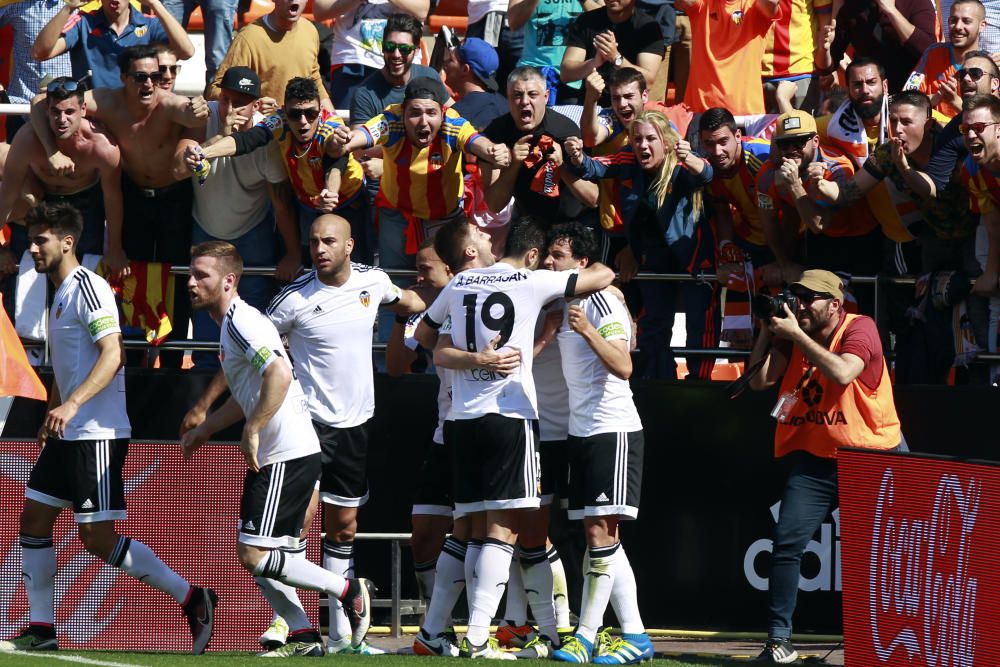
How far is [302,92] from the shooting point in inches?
366

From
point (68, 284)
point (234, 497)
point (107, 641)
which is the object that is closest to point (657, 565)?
point (234, 497)

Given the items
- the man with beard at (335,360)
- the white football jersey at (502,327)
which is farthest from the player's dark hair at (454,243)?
the white football jersey at (502,327)

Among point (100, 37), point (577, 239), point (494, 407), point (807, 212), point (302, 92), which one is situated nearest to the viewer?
point (494, 407)

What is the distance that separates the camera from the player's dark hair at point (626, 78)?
31.2ft

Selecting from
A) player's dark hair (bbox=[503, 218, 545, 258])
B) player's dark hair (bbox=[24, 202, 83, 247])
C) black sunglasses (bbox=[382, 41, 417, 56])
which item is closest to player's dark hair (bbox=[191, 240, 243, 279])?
player's dark hair (bbox=[24, 202, 83, 247])

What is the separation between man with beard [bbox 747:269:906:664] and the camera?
25.7 feet

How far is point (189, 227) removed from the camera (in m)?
9.74

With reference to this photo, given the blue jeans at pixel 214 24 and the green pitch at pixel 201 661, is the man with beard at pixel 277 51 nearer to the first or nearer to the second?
the blue jeans at pixel 214 24

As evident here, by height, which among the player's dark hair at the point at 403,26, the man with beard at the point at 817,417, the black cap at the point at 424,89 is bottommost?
the man with beard at the point at 817,417

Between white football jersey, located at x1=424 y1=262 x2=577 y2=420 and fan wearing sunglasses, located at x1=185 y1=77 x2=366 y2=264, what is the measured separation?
1.86 meters

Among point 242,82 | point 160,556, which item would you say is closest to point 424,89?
point 242,82

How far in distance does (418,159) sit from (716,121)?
6.11 ft

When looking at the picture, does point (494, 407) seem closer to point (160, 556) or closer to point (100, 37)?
point (160, 556)

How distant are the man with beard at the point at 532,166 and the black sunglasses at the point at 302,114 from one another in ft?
3.67
